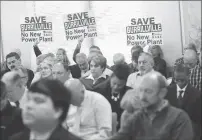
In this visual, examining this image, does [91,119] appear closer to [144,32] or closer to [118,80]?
[118,80]

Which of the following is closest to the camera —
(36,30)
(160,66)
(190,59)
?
(190,59)

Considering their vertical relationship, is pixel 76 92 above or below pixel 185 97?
above

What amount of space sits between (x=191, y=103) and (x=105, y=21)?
594 cm

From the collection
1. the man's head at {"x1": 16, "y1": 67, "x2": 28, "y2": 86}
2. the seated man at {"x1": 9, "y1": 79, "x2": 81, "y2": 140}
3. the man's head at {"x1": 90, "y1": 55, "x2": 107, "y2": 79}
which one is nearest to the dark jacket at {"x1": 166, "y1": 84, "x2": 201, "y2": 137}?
the man's head at {"x1": 90, "y1": 55, "x2": 107, "y2": 79}

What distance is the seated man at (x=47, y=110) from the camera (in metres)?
2.88

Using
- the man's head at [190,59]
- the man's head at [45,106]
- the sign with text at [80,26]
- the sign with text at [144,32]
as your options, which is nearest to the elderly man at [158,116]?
the man's head at [45,106]

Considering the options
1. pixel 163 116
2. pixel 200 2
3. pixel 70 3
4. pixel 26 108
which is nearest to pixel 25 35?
pixel 70 3

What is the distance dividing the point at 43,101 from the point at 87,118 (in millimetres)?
1803

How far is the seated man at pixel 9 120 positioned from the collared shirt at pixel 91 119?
668 millimetres

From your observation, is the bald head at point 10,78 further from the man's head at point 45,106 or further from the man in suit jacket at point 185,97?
the man's head at point 45,106

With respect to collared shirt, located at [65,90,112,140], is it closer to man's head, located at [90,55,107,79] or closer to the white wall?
man's head, located at [90,55,107,79]

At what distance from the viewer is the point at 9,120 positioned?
4.06 meters

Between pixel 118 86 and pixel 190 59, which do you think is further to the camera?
pixel 190 59

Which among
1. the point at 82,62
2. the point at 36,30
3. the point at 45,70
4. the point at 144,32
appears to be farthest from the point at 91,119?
the point at 36,30
